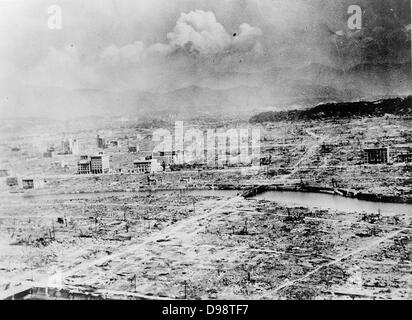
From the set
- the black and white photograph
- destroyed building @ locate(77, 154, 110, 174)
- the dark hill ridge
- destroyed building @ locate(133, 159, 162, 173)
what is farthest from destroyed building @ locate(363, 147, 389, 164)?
destroyed building @ locate(77, 154, 110, 174)

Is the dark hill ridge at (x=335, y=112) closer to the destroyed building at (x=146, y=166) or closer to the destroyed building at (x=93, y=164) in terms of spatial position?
the destroyed building at (x=146, y=166)

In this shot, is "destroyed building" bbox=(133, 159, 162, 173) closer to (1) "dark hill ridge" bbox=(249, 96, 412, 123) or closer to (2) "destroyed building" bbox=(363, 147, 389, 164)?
(1) "dark hill ridge" bbox=(249, 96, 412, 123)

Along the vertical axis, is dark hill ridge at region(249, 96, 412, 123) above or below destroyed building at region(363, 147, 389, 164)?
above

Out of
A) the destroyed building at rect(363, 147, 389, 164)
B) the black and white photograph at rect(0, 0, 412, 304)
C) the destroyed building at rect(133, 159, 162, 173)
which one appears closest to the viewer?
the black and white photograph at rect(0, 0, 412, 304)

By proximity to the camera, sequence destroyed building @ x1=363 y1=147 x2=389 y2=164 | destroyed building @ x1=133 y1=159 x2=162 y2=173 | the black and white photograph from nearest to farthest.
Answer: the black and white photograph, destroyed building @ x1=363 y1=147 x2=389 y2=164, destroyed building @ x1=133 y1=159 x2=162 y2=173

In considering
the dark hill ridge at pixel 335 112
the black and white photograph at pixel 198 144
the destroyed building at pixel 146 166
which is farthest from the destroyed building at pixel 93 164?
the dark hill ridge at pixel 335 112

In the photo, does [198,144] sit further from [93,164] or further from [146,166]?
[93,164]
